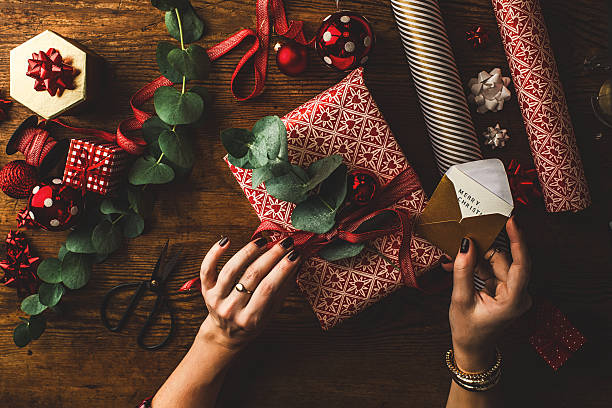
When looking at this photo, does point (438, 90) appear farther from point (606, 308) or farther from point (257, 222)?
point (606, 308)

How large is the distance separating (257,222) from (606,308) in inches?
33.9

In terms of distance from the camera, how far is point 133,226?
103cm

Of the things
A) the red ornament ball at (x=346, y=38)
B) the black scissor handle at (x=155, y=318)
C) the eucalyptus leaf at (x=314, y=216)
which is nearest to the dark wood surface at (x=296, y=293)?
the black scissor handle at (x=155, y=318)

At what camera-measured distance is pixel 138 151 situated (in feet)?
3.23

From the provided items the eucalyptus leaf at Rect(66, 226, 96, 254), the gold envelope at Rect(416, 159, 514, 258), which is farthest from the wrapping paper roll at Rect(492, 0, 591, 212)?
the eucalyptus leaf at Rect(66, 226, 96, 254)

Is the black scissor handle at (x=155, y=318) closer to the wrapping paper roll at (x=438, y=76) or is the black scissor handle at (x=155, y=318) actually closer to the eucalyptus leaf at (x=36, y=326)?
the eucalyptus leaf at (x=36, y=326)

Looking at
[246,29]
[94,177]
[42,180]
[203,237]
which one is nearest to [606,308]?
[203,237]

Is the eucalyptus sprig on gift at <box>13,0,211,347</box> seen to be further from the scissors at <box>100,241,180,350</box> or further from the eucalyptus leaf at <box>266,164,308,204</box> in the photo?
the eucalyptus leaf at <box>266,164,308,204</box>

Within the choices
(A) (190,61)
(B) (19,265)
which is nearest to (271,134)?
(A) (190,61)

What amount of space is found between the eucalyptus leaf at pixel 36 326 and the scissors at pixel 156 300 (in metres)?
0.15

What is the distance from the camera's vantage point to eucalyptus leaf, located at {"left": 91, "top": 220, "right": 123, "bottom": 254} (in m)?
1.00

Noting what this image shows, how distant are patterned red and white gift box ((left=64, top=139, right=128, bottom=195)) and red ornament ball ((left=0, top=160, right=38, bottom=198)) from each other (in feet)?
0.37

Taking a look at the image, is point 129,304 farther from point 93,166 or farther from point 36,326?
point 93,166

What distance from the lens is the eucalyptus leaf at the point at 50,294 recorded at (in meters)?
1.03
